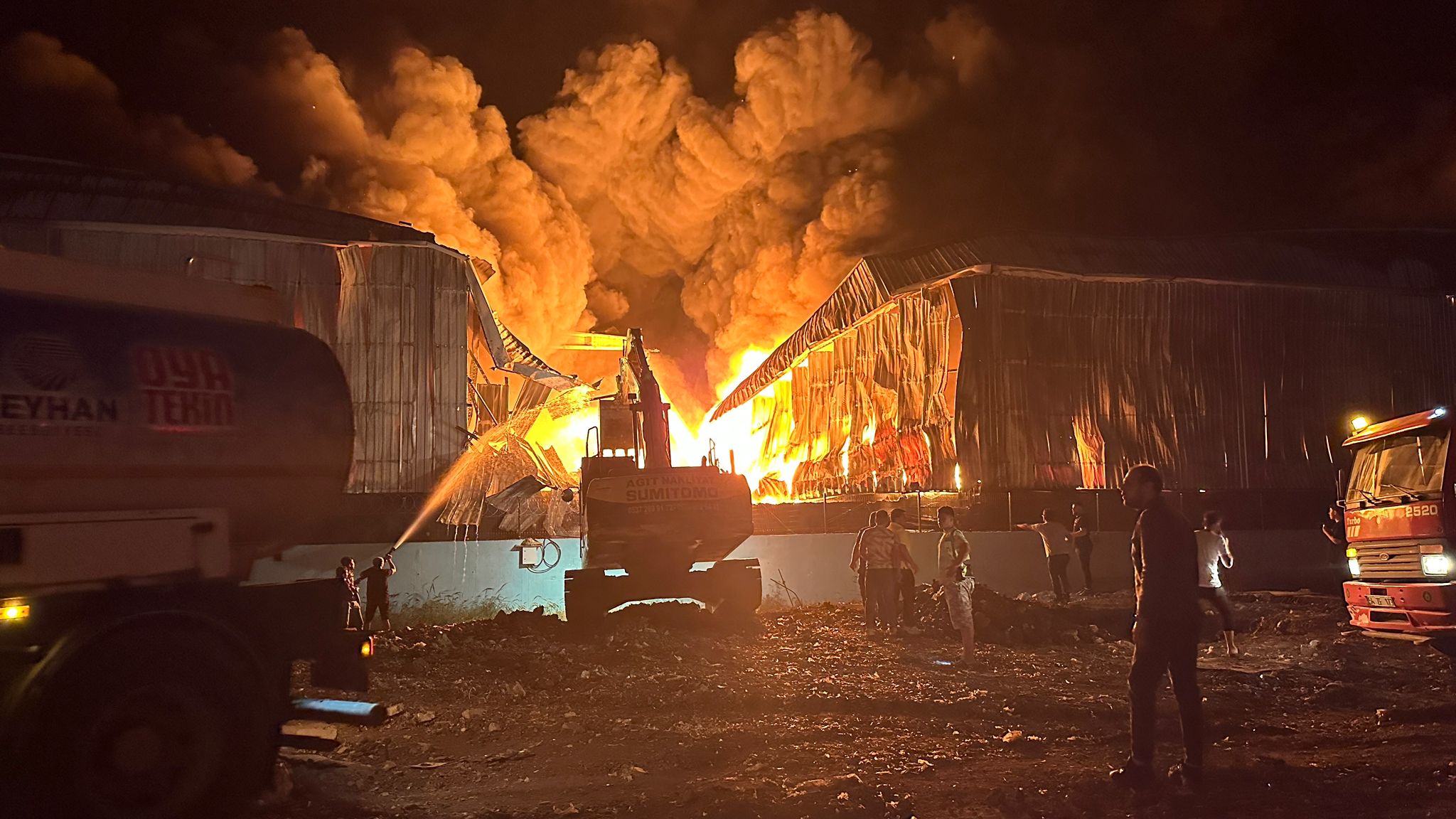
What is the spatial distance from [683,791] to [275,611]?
2.50m

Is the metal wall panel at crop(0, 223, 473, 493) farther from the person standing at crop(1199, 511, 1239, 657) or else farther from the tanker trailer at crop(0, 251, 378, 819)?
the tanker trailer at crop(0, 251, 378, 819)

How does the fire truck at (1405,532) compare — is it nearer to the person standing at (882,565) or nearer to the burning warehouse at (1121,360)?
the person standing at (882,565)

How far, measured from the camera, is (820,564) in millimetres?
19500

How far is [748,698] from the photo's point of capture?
368 inches

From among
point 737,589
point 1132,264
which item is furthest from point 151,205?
point 1132,264

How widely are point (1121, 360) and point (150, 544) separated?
757 inches

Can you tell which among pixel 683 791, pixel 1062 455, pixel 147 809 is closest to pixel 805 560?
pixel 1062 455

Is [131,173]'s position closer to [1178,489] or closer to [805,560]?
[805,560]

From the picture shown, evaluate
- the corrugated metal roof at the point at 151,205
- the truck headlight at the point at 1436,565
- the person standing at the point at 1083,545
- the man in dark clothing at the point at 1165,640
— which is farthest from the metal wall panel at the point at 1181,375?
the man in dark clothing at the point at 1165,640

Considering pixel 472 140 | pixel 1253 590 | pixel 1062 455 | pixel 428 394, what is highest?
pixel 472 140

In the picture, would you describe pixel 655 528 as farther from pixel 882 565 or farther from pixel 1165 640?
pixel 1165 640

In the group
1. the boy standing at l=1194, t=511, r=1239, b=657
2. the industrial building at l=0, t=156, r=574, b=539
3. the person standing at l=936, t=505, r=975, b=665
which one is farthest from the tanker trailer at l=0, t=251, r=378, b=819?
the industrial building at l=0, t=156, r=574, b=539

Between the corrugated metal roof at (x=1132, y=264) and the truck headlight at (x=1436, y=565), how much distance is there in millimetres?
11111

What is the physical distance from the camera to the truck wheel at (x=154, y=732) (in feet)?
15.3
